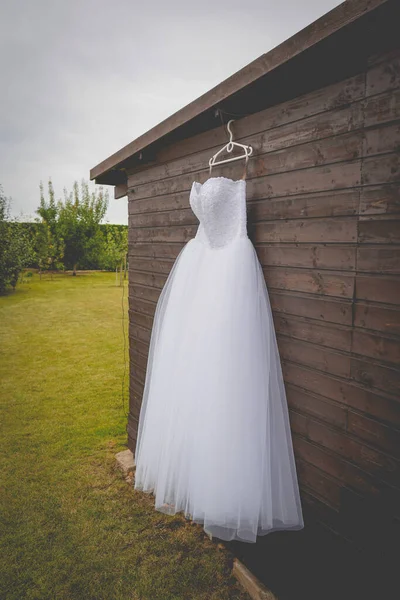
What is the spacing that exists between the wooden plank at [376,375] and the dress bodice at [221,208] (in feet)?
2.63

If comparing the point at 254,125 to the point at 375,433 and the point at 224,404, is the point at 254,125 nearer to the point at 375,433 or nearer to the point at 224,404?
the point at 224,404

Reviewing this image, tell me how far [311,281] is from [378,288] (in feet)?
1.06

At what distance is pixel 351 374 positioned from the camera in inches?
54.5

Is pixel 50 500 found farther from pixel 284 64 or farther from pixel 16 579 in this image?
pixel 284 64

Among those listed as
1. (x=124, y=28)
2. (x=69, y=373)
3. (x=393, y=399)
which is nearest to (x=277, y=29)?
(x=124, y=28)

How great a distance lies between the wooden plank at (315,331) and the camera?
1.40 meters

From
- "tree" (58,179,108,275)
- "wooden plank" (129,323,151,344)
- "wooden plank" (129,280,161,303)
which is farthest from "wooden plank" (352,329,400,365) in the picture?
"tree" (58,179,108,275)

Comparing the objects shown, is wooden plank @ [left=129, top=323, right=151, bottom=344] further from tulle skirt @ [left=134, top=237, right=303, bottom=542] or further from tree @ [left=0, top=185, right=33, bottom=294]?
tree @ [left=0, top=185, right=33, bottom=294]

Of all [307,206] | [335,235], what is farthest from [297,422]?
[307,206]

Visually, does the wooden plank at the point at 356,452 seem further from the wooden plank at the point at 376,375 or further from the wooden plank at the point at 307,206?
the wooden plank at the point at 307,206

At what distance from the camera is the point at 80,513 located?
2.62 meters

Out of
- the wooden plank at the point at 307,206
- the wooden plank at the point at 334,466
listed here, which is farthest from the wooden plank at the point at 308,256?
the wooden plank at the point at 334,466

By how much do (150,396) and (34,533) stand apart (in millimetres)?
1584

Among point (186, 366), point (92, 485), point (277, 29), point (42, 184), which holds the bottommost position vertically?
point (92, 485)
